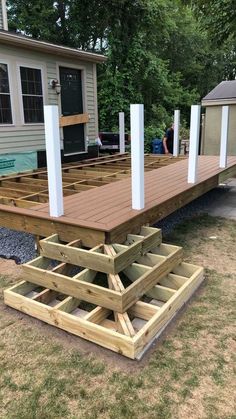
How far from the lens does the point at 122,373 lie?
88.1 inches

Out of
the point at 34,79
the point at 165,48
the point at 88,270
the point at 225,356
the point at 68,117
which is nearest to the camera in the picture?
the point at 225,356

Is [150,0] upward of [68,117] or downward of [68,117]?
upward

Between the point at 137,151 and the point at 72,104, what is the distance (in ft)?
20.3

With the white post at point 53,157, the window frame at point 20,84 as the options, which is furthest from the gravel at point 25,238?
the window frame at point 20,84

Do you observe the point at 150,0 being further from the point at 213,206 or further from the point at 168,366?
the point at 168,366

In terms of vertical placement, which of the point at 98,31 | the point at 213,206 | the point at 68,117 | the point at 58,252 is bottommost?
the point at 213,206

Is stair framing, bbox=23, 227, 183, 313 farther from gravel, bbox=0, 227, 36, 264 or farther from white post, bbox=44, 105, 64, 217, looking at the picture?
gravel, bbox=0, 227, 36, 264

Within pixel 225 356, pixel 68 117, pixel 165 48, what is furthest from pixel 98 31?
pixel 225 356

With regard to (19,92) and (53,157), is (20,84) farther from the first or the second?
(53,157)

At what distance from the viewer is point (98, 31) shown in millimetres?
16469

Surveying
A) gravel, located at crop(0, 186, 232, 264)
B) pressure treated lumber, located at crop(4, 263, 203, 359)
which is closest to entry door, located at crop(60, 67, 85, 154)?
gravel, located at crop(0, 186, 232, 264)

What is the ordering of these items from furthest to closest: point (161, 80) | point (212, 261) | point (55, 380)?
point (161, 80)
point (212, 261)
point (55, 380)

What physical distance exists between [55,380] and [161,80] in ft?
58.2

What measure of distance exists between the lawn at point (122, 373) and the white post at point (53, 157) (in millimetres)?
1063
